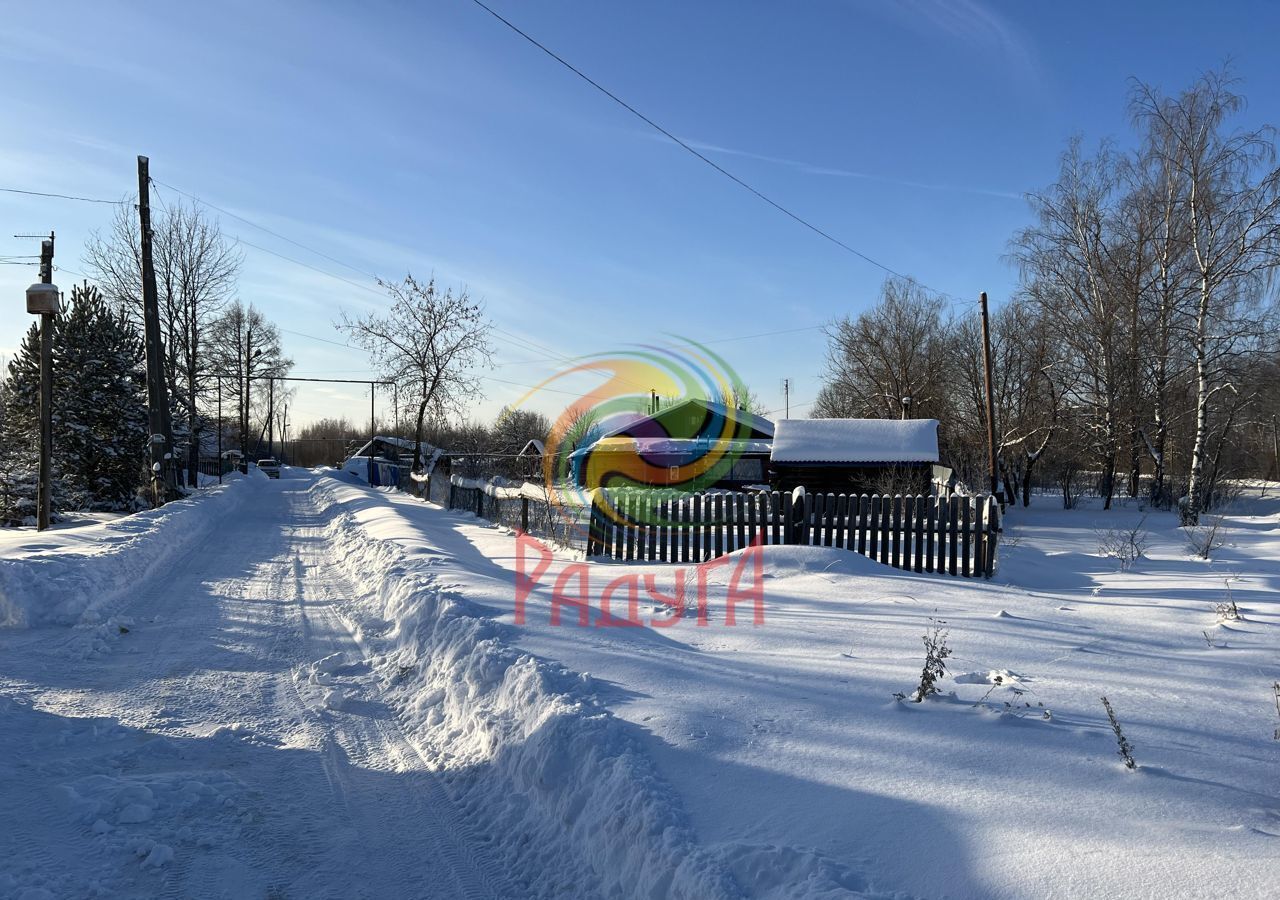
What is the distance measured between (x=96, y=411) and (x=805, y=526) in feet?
85.2

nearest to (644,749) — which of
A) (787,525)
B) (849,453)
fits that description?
(787,525)

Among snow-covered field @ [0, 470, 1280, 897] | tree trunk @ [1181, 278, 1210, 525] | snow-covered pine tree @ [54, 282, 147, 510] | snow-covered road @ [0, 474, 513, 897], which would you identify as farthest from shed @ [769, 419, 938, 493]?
snow-covered pine tree @ [54, 282, 147, 510]

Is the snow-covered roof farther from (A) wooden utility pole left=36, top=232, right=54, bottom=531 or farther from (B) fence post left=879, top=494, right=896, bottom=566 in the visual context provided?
(A) wooden utility pole left=36, top=232, right=54, bottom=531

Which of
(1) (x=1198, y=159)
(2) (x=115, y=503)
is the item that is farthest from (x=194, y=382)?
(1) (x=1198, y=159)

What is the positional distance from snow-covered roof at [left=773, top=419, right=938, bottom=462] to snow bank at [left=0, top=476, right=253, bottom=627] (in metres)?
18.4

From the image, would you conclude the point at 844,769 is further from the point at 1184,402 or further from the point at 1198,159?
the point at 1184,402

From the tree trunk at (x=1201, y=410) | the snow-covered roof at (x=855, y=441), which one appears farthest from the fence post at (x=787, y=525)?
the tree trunk at (x=1201, y=410)

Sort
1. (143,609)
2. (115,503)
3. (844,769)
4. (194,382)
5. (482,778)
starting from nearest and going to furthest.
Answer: (844,769) < (482,778) < (143,609) < (115,503) < (194,382)

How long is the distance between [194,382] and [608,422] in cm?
2051

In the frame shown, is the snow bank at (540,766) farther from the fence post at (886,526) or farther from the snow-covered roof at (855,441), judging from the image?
the snow-covered roof at (855,441)

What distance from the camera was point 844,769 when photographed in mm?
3982

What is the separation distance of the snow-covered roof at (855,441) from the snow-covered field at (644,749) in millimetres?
17222

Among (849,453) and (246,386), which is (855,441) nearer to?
(849,453)

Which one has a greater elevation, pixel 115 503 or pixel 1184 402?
pixel 1184 402
